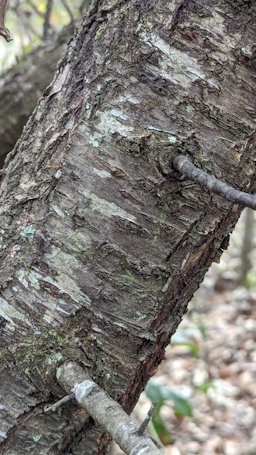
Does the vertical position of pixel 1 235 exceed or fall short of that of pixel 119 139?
it falls short

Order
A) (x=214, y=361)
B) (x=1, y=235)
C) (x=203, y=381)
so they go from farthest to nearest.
Result: (x=214, y=361) → (x=203, y=381) → (x=1, y=235)

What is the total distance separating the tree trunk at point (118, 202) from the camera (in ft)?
3.08

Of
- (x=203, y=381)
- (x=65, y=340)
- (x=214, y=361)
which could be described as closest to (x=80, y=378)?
(x=65, y=340)

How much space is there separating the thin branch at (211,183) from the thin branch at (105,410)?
1.07ft

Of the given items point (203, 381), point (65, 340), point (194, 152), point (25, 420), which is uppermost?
point (203, 381)

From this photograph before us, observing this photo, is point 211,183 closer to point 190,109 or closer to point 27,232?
point 190,109

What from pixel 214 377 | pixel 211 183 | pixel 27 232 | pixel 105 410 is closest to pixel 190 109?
pixel 211 183

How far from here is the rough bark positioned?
2.37m

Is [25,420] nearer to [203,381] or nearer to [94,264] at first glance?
[94,264]

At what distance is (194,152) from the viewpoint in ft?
3.10

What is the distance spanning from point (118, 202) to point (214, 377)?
3.36 meters

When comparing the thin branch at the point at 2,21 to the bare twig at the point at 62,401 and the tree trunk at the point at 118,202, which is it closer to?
the tree trunk at the point at 118,202

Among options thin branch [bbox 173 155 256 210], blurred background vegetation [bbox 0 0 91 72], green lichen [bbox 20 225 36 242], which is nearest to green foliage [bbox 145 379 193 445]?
blurred background vegetation [bbox 0 0 91 72]

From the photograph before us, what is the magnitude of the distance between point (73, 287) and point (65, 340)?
89mm
